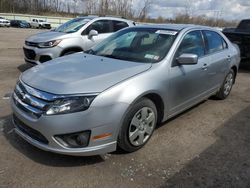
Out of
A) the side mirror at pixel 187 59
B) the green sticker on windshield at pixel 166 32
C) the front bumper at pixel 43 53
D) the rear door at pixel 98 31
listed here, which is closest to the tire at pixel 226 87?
the green sticker on windshield at pixel 166 32

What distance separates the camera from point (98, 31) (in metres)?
8.98

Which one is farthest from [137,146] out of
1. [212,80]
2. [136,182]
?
[212,80]

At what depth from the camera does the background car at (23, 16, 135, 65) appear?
770 centimetres

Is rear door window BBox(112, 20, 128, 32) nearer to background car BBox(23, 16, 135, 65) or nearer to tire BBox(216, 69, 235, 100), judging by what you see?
background car BBox(23, 16, 135, 65)

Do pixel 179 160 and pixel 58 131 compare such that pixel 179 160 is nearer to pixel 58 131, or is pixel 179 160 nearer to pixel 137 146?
pixel 137 146

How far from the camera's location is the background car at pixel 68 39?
7.70m

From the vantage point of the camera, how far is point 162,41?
4.37 m

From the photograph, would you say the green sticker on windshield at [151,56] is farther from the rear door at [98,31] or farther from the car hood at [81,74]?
the rear door at [98,31]

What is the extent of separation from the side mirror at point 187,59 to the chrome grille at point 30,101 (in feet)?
6.59

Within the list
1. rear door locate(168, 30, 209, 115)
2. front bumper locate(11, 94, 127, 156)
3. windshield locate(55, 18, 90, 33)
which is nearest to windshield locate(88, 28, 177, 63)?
rear door locate(168, 30, 209, 115)

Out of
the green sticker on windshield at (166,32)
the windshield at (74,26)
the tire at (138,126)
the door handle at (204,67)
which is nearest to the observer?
the tire at (138,126)

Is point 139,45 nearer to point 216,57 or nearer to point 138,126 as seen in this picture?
point 138,126

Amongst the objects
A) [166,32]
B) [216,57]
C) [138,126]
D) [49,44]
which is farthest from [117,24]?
[138,126]

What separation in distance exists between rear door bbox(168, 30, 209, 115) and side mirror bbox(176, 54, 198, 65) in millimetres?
97
